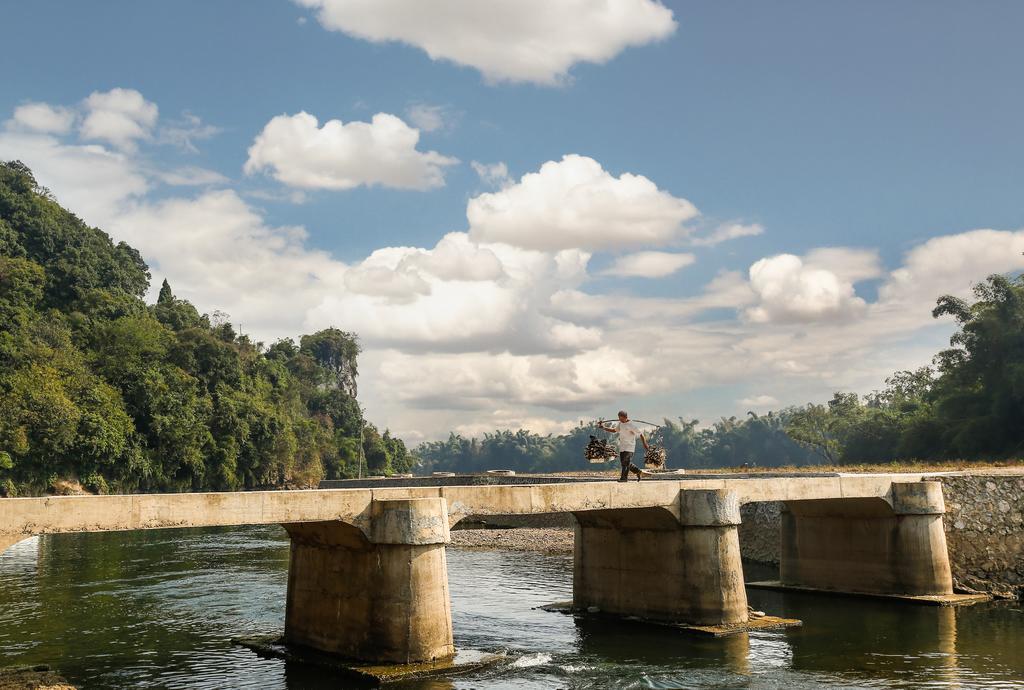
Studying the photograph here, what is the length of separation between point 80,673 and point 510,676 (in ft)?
30.4

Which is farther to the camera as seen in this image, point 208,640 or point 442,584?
point 208,640

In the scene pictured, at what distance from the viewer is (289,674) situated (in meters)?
19.5

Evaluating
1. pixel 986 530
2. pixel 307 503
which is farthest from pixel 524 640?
pixel 986 530

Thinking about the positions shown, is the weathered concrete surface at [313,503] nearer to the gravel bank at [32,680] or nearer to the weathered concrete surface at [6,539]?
the weathered concrete surface at [6,539]

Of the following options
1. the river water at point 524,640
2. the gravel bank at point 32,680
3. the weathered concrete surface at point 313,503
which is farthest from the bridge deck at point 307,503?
the river water at point 524,640

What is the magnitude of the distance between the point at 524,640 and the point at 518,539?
29.5 meters

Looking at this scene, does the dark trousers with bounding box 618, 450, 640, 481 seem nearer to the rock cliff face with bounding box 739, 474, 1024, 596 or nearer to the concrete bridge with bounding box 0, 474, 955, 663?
the concrete bridge with bounding box 0, 474, 955, 663

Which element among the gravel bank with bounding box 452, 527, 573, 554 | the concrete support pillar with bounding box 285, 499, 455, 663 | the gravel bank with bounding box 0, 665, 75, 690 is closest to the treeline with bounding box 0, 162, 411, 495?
the gravel bank with bounding box 452, 527, 573, 554

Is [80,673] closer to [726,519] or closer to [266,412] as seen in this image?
[726,519]

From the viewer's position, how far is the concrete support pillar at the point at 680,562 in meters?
23.9

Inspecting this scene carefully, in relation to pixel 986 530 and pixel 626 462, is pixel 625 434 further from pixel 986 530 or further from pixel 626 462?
pixel 986 530

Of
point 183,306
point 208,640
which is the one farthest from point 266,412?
point 208,640

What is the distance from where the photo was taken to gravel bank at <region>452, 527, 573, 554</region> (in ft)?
159

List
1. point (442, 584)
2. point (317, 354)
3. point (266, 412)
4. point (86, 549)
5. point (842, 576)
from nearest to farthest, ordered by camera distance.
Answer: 1. point (442, 584)
2. point (842, 576)
3. point (86, 549)
4. point (266, 412)
5. point (317, 354)
